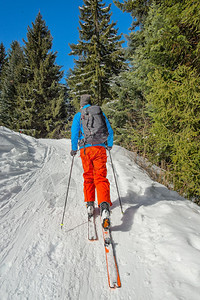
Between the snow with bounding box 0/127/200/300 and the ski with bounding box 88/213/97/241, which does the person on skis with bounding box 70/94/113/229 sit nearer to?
the ski with bounding box 88/213/97/241

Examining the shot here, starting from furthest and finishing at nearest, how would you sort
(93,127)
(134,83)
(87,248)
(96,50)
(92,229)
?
(96,50)
(134,83)
(93,127)
(92,229)
(87,248)

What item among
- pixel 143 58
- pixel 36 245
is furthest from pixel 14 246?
pixel 143 58

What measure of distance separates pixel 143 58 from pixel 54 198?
19.7 feet

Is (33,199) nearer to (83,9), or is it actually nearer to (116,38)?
(116,38)

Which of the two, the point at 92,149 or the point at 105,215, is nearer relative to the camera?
the point at 105,215

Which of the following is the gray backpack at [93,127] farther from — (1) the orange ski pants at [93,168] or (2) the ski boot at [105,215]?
(2) the ski boot at [105,215]

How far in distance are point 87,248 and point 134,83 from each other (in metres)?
6.27

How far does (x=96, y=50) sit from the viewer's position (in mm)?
11523

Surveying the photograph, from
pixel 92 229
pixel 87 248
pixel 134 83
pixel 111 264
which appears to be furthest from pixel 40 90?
pixel 111 264

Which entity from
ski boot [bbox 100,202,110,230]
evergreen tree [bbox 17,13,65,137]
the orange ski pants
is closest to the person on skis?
the orange ski pants

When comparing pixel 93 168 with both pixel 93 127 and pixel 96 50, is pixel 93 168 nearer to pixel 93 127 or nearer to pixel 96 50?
pixel 93 127

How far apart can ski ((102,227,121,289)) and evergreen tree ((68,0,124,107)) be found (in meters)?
10.8

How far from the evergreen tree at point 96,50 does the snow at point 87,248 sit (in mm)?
9799

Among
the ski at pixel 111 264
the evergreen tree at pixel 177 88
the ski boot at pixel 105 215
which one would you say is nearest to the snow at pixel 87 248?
the ski at pixel 111 264
